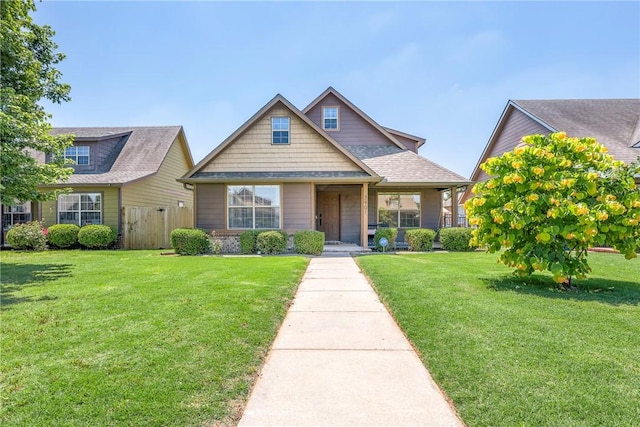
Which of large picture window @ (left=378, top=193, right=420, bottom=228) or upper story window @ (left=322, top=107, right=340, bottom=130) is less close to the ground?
upper story window @ (left=322, top=107, right=340, bottom=130)

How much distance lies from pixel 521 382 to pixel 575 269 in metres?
4.23

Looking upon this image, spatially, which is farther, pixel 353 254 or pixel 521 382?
pixel 353 254

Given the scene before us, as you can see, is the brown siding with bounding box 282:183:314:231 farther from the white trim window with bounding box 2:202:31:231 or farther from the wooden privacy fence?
the white trim window with bounding box 2:202:31:231

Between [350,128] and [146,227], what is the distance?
37.7 ft

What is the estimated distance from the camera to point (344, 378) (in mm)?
3064

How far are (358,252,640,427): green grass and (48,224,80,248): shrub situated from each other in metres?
14.8

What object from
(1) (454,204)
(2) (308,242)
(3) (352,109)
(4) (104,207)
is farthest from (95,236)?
(1) (454,204)

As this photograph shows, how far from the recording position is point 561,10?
1080 centimetres

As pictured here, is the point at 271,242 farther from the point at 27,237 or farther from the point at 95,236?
the point at 27,237

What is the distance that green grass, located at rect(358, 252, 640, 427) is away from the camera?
2.48 meters

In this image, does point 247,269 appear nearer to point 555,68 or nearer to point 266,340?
point 266,340

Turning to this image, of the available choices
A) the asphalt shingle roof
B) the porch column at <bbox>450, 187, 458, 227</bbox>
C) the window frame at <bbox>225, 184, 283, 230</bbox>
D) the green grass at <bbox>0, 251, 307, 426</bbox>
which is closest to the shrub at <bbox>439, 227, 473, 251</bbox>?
the porch column at <bbox>450, 187, 458, 227</bbox>

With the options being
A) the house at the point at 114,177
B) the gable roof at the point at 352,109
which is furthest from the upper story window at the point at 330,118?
the house at the point at 114,177

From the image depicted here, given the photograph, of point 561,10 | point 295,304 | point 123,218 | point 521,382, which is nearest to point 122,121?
point 123,218
